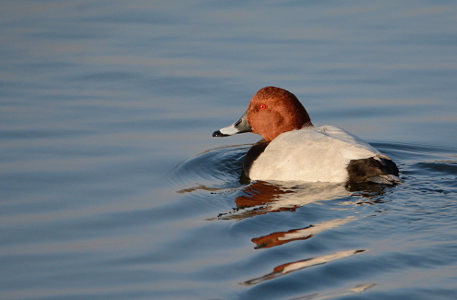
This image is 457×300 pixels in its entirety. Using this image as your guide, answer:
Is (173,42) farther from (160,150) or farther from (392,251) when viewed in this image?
(392,251)

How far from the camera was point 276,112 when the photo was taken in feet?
25.3

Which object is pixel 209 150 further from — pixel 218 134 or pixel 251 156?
pixel 251 156

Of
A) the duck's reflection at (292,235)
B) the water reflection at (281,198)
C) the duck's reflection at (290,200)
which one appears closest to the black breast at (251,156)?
the water reflection at (281,198)

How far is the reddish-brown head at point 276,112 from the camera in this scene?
7.65 metres

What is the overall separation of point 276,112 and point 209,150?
870 millimetres

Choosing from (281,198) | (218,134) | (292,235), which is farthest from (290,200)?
(218,134)

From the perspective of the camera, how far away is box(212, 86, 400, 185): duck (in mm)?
6664

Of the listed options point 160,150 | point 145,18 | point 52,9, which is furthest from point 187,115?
point 52,9

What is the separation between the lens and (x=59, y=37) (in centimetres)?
1120

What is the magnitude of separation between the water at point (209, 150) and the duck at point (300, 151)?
0.56ft

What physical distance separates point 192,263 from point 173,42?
6466mm

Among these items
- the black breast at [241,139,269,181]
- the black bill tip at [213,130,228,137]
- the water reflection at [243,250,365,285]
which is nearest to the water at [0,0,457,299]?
the water reflection at [243,250,365,285]

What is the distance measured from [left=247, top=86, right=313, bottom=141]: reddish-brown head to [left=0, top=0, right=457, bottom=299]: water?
0.50m

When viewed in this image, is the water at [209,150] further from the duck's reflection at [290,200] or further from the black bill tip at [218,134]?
the black bill tip at [218,134]
